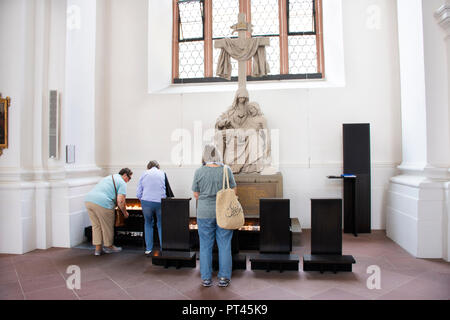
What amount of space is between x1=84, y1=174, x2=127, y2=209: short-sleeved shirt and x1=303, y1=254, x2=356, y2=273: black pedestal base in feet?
9.94

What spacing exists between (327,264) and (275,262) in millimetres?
680

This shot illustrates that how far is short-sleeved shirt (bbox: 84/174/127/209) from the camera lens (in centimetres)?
461

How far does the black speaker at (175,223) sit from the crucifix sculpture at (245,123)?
210 cm

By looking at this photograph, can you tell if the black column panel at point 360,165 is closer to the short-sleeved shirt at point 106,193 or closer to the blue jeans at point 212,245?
the blue jeans at point 212,245

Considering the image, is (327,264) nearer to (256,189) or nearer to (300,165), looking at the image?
(256,189)

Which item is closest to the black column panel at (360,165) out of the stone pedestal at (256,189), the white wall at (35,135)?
the stone pedestal at (256,189)

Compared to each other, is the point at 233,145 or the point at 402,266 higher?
A: the point at 233,145

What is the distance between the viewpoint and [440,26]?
473cm

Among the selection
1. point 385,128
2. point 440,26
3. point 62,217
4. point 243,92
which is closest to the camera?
point 440,26

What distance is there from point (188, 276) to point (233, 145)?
3049 millimetres

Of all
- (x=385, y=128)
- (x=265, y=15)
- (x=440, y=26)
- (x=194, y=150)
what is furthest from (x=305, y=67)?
(x=194, y=150)

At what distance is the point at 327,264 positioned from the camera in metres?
3.79

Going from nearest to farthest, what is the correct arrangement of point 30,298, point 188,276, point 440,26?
point 30,298
point 188,276
point 440,26

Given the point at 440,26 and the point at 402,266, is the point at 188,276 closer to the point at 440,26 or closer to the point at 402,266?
the point at 402,266
